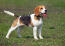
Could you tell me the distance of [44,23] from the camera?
2009cm

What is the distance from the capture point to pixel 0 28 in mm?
17219

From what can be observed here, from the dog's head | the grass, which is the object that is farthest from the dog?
the grass

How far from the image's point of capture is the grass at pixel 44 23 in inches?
513

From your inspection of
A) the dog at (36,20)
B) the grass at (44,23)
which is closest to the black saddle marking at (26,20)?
the dog at (36,20)

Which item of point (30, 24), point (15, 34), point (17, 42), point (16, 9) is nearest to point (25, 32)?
point (15, 34)

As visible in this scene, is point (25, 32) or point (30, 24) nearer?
point (30, 24)

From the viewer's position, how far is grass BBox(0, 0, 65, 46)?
42.7 feet

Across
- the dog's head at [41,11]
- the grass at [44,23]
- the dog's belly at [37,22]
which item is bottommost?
the grass at [44,23]

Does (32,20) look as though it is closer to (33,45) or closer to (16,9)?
(33,45)

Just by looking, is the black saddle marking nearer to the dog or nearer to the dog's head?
the dog

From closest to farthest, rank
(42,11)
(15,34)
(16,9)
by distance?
(42,11)
(15,34)
(16,9)

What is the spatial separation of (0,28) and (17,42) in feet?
15.2

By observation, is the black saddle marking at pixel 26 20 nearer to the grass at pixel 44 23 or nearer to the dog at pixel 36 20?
the dog at pixel 36 20

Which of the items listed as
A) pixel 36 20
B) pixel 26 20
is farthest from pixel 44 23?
pixel 36 20
